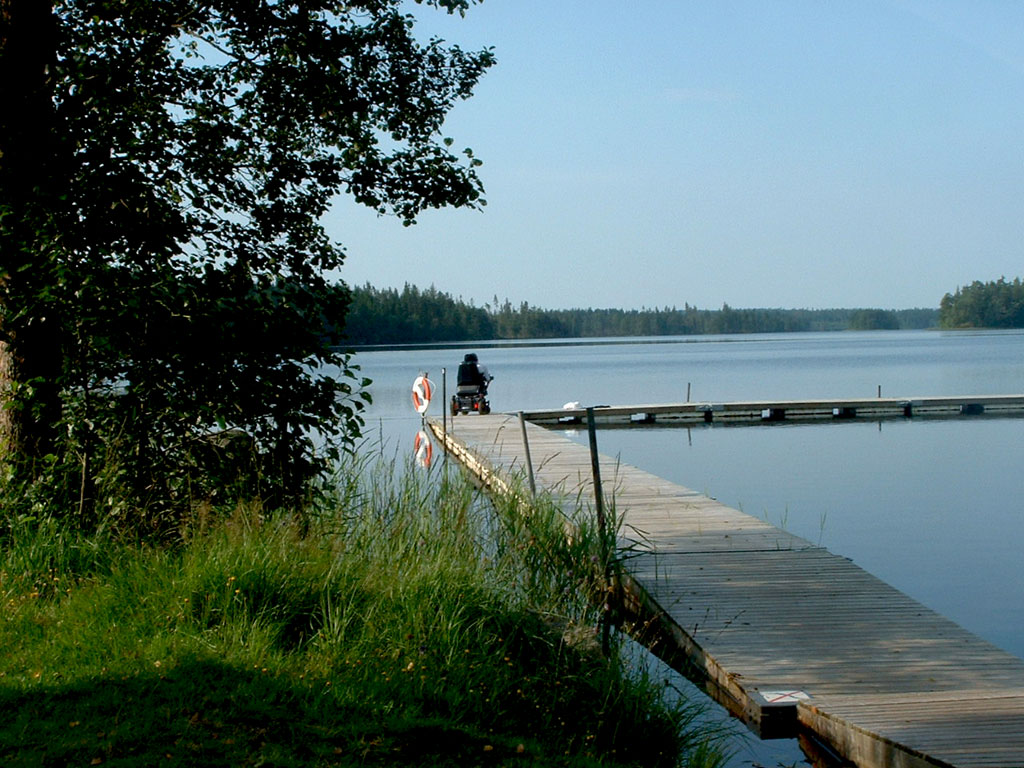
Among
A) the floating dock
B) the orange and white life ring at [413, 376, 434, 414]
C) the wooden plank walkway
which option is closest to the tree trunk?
the wooden plank walkway

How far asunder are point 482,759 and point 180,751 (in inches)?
41.5

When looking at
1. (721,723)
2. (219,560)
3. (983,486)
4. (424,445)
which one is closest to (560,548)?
(721,723)

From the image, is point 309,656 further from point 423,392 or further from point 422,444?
point 423,392

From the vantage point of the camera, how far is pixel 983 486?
16.8 m

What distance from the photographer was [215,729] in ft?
12.6

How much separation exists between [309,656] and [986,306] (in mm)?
168077

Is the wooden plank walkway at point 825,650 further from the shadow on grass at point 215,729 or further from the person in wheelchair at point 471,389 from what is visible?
the person in wheelchair at point 471,389

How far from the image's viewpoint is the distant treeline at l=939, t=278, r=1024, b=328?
155m

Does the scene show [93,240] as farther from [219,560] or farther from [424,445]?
[424,445]

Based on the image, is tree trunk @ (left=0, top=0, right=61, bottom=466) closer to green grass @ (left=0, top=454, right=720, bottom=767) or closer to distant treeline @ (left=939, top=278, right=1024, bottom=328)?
green grass @ (left=0, top=454, right=720, bottom=767)

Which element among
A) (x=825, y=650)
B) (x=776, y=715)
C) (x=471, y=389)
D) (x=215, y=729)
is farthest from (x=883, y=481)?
(x=215, y=729)

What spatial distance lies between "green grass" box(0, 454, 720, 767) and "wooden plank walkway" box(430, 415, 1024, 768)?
523 mm

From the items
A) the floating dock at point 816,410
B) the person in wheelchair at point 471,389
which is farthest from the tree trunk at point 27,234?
the floating dock at point 816,410

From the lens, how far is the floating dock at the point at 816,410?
1023 inches
